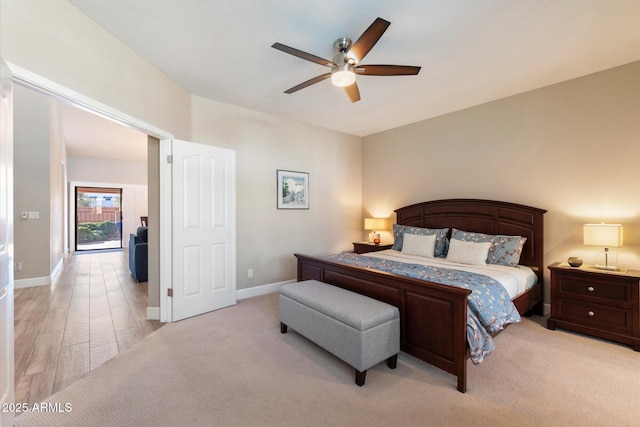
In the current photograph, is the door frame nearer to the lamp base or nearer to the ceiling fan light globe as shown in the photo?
the ceiling fan light globe

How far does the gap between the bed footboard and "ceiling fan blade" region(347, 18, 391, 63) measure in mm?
1853

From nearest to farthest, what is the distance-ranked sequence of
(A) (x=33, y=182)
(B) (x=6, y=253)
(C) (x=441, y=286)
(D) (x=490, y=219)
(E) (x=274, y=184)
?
(B) (x=6, y=253) < (C) (x=441, y=286) < (D) (x=490, y=219) < (E) (x=274, y=184) < (A) (x=33, y=182)

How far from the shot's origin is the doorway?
354 inches

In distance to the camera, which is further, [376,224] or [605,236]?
[376,224]

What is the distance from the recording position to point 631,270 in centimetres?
284

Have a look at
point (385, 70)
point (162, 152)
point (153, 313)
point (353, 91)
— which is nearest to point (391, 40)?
point (385, 70)

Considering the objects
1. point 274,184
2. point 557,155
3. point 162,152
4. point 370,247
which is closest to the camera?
point 162,152

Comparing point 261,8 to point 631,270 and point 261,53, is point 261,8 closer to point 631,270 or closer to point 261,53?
point 261,53

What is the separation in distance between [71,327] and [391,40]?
4.39 metres

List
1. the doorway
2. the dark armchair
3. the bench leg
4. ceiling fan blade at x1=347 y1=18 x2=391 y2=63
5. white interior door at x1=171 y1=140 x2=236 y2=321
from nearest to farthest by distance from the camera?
1. ceiling fan blade at x1=347 y1=18 x2=391 y2=63
2. the bench leg
3. white interior door at x1=171 y1=140 x2=236 y2=321
4. the dark armchair
5. the doorway

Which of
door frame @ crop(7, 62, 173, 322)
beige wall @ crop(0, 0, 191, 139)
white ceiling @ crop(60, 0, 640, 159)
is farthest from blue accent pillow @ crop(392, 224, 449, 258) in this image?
beige wall @ crop(0, 0, 191, 139)

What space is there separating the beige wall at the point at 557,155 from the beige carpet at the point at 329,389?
1378mm

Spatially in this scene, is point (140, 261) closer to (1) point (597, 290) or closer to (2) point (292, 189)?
(2) point (292, 189)

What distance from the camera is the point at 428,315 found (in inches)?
86.4
